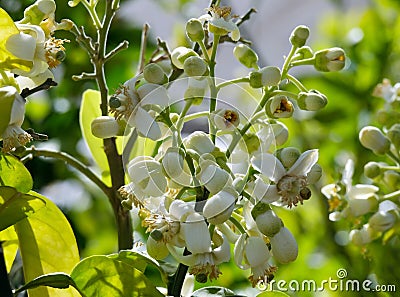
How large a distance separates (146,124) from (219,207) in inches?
2.9

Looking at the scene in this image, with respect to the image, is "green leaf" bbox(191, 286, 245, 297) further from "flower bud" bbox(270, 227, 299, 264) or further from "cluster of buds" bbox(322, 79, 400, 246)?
"cluster of buds" bbox(322, 79, 400, 246)

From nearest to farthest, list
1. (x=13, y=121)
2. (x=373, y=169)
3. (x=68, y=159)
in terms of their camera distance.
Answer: (x=13, y=121) < (x=68, y=159) < (x=373, y=169)

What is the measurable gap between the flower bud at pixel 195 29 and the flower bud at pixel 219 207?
118mm

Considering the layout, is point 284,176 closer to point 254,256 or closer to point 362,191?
point 254,256

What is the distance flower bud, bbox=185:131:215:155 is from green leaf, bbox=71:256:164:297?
0.09 m

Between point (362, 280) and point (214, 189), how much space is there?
448 mm

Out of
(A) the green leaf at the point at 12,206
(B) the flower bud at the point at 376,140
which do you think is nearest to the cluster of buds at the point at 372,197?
(B) the flower bud at the point at 376,140

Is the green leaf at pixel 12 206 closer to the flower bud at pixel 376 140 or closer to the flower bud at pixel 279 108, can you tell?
the flower bud at pixel 279 108

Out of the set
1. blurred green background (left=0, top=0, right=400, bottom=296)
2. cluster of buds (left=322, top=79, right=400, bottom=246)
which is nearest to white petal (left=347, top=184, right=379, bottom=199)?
cluster of buds (left=322, top=79, right=400, bottom=246)

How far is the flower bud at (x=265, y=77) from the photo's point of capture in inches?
19.1

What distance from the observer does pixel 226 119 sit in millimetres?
478

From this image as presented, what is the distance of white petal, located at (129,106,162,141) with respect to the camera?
470 mm

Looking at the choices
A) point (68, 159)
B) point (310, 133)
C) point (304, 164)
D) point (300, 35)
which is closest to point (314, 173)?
point (304, 164)

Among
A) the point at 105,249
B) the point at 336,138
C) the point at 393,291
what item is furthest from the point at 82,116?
the point at 336,138
